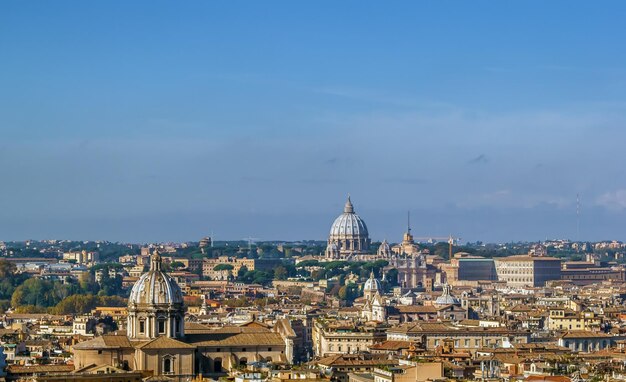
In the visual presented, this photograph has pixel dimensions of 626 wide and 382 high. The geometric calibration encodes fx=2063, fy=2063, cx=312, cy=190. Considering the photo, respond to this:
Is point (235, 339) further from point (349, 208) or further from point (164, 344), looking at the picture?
point (349, 208)

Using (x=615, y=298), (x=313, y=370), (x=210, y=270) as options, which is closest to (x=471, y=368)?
(x=313, y=370)

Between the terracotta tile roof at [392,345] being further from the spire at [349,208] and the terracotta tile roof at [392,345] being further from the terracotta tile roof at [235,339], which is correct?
the spire at [349,208]

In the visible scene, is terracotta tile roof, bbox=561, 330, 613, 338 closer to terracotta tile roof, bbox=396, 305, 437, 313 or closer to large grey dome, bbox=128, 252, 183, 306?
large grey dome, bbox=128, 252, 183, 306

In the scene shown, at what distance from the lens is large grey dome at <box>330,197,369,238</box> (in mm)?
191000

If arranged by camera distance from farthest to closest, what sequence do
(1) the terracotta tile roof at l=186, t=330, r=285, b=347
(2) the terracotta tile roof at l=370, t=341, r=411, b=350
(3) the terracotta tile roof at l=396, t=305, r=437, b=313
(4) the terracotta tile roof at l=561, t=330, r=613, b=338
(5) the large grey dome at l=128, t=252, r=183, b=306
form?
(3) the terracotta tile roof at l=396, t=305, r=437, b=313 → (4) the terracotta tile roof at l=561, t=330, r=613, b=338 → (2) the terracotta tile roof at l=370, t=341, r=411, b=350 → (5) the large grey dome at l=128, t=252, r=183, b=306 → (1) the terracotta tile roof at l=186, t=330, r=285, b=347

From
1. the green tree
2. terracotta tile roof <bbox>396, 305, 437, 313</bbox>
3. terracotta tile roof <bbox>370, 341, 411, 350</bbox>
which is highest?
the green tree

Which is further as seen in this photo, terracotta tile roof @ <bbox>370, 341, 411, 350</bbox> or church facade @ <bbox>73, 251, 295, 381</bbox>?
terracotta tile roof @ <bbox>370, 341, 411, 350</bbox>

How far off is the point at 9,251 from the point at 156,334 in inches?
5167

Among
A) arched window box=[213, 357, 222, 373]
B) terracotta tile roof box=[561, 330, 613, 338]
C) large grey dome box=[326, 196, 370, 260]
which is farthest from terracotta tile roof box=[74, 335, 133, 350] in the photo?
large grey dome box=[326, 196, 370, 260]

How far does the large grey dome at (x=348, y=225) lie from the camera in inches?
7520

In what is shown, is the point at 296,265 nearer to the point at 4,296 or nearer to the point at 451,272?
the point at 451,272

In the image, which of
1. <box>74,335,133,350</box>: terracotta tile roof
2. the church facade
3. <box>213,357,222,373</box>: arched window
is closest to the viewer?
the church facade

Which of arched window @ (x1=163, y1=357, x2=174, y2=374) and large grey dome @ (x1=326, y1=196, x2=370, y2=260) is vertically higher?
large grey dome @ (x1=326, y1=196, x2=370, y2=260)

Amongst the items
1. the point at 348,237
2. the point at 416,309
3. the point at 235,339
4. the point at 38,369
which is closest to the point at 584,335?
the point at 235,339
